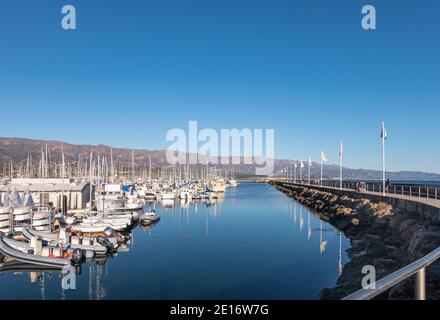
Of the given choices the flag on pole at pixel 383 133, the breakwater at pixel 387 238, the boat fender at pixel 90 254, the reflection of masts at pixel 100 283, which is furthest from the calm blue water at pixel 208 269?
the flag on pole at pixel 383 133

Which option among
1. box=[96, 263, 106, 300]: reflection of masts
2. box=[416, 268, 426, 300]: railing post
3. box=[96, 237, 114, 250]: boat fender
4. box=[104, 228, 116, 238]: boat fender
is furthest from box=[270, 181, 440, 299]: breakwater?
box=[104, 228, 116, 238]: boat fender

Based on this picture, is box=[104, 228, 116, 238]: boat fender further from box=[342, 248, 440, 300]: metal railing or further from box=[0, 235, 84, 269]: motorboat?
box=[342, 248, 440, 300]: metal railing

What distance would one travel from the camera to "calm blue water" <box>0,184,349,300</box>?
21891 mm

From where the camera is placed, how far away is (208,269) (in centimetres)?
2723

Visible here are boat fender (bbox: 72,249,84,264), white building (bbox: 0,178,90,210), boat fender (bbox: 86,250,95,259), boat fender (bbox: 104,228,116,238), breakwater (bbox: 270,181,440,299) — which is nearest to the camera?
breakwater (bbox: 270,181,440,299)

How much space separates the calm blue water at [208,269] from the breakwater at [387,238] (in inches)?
61.0

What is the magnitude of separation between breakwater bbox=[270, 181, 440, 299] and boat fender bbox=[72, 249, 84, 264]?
17088mm

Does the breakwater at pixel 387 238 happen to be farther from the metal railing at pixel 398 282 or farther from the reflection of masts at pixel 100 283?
the reflection of masts at pixel 100 283

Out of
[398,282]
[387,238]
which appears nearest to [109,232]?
[387,238]

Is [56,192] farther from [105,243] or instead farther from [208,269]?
[208,269]

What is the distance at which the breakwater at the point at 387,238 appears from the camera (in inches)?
722
